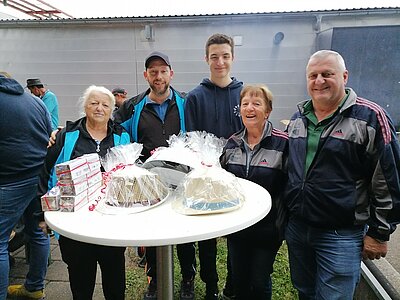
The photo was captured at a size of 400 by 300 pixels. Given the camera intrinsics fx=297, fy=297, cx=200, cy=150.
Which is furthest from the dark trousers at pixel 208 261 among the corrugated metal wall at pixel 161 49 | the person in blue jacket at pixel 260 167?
the corrugated metal wall at pixel 161 49

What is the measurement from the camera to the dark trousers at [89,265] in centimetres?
180

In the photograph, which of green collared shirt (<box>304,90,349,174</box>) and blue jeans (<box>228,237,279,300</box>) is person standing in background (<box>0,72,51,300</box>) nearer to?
blue jeans (<box>228,237,279,300</box>)

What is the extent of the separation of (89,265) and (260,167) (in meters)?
1.22

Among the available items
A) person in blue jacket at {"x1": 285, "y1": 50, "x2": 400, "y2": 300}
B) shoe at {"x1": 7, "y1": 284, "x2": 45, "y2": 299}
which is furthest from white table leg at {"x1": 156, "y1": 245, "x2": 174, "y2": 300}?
shoe at {"x1": 7, "y1": 284, "x2": 45, "y2": 299}

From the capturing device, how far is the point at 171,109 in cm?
224

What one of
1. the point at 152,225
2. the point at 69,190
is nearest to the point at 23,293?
the point at 69,190

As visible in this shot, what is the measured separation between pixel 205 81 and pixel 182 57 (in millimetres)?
4105

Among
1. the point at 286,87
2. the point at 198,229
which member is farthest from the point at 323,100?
the point at 286,87

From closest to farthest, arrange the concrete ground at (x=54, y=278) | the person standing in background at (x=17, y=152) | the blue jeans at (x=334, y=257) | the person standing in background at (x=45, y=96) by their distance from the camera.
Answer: the blue jeans at (x=334, y=257) < the person standing in background at (x=17, y=152) < the concrete ground at (x=54, y=278) < the person standing in background at (x=45, y=96)

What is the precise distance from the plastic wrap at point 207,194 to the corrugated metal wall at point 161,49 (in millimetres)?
5060

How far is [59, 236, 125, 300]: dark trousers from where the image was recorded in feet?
5.90

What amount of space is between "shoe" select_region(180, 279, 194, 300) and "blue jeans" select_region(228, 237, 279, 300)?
0.57m

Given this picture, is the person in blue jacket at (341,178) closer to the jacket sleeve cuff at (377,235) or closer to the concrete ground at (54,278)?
the jacket sleeve cuff at (377,235)

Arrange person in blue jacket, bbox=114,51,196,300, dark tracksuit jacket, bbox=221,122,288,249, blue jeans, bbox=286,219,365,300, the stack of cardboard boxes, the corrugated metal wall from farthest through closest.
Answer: the corrugated metal wall < person in blue jacket, bbox=114,51,196,300 < dark tracksuit jacket, bbox=221,122,288,249 < blue jeans, bbox=286,219,365,300 < the stack of cardboard boxes
